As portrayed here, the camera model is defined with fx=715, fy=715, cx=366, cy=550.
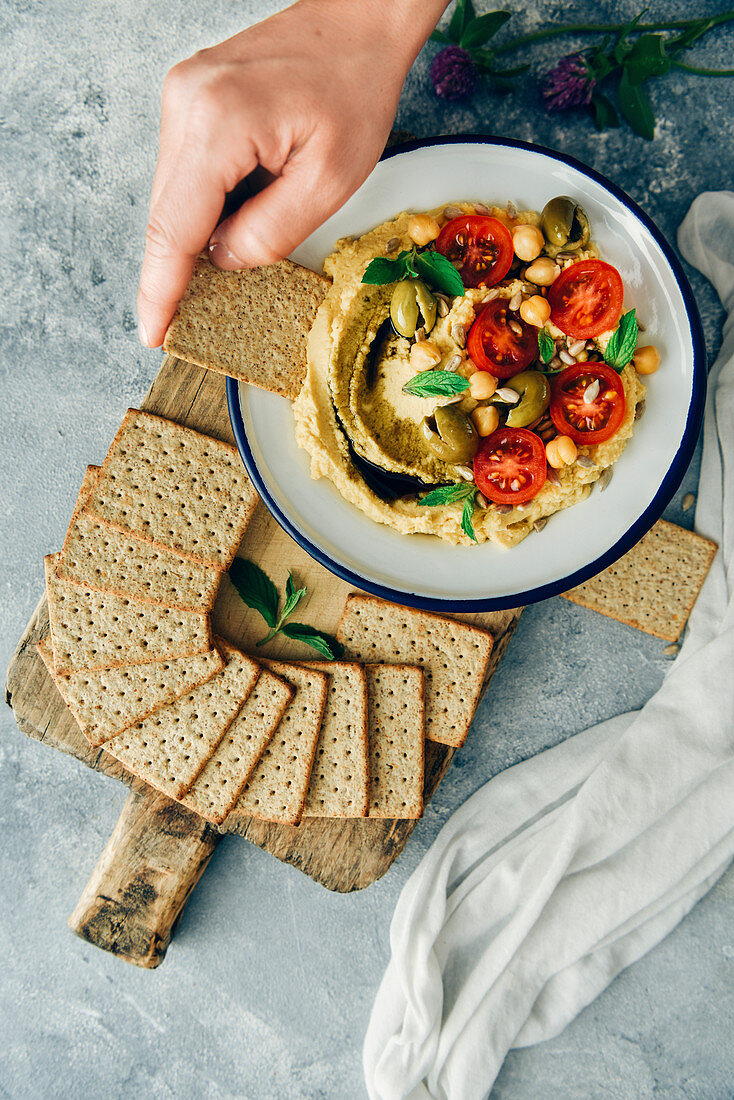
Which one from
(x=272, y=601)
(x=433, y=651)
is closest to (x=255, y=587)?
(x=272, y=601)

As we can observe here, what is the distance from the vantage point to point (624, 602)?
2.56 meters

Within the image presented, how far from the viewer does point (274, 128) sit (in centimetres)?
168

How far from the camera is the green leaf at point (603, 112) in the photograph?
2.46 meters

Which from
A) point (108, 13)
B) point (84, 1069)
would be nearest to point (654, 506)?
point (108, 13)

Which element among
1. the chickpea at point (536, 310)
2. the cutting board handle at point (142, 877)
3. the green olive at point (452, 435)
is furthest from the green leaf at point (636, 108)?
the cutting board handle at point (142, 877)

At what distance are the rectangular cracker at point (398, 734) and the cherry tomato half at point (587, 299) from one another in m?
1.20

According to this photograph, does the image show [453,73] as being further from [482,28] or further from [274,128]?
[274,128]

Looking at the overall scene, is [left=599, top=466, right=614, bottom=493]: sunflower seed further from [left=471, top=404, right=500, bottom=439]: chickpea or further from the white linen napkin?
the white linen napkin

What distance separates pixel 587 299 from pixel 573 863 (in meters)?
1.89

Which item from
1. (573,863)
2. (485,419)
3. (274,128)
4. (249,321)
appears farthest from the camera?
(573,863)

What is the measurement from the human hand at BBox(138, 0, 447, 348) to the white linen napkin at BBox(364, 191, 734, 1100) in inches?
50.0

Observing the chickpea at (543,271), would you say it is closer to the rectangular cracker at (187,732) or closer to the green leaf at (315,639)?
the green leaf at (315,639)

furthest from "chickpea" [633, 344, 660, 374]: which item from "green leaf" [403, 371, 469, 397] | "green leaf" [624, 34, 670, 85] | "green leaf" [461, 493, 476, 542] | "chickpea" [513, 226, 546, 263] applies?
"green leaf" [624, 34, 670, 85]

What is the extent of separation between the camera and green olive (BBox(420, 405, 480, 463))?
6.68 feet
